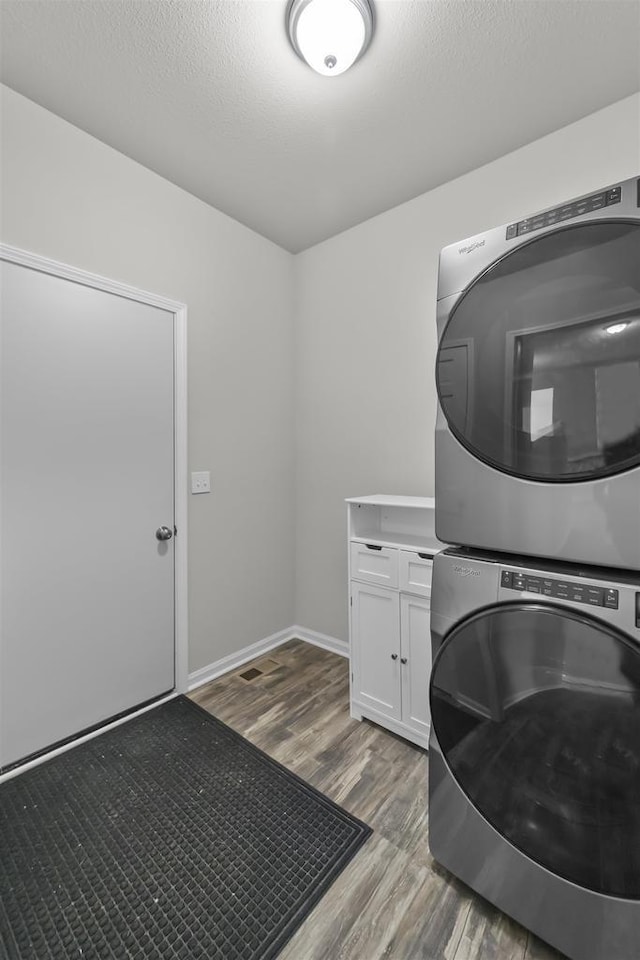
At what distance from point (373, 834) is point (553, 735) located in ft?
2.86

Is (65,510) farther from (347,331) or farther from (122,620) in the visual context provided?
(347,331)

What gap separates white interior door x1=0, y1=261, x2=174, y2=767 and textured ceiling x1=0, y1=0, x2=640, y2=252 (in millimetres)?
755

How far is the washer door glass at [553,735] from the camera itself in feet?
2.95

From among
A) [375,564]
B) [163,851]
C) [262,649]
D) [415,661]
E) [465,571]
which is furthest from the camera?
[262,649]

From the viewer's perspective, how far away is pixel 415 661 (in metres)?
1.84

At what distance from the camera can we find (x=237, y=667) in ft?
8.60

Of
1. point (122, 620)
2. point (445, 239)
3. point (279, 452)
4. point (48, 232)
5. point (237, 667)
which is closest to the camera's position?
point (48, 232)

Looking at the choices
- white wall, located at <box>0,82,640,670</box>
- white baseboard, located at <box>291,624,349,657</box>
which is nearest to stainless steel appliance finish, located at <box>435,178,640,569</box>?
white wall, located at <box>0,82,640,670</box>

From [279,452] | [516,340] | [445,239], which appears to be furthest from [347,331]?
[516,340]

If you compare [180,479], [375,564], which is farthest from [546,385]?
[180,479]

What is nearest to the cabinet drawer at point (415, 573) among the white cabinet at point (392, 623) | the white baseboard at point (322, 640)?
the white cabinet at point (392, 623)

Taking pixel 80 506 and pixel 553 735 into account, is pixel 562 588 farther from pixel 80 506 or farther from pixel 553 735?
pixel 80 506

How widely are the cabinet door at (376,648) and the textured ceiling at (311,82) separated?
7.00 ft

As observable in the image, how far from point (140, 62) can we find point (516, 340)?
1781 millimetres
